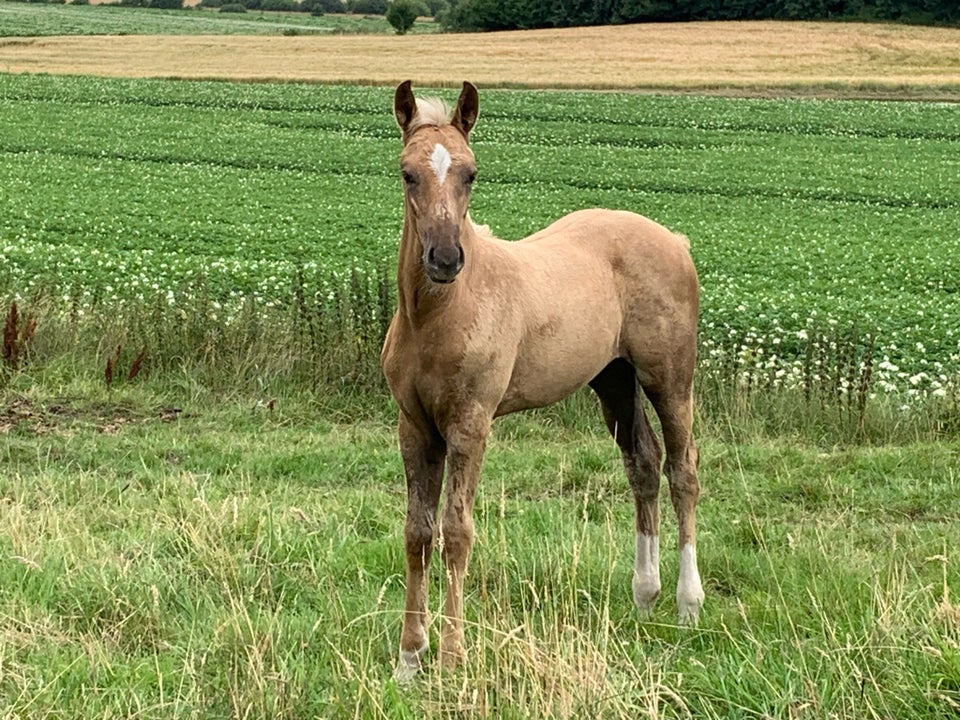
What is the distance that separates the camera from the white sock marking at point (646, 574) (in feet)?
19.5

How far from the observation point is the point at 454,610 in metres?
5.09

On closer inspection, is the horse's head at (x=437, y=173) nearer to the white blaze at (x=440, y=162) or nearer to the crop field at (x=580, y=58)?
the white blaze at (x=440, y=162)

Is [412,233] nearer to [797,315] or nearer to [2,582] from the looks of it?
[2,582]

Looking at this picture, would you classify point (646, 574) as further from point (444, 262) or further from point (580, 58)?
point (580, 58)

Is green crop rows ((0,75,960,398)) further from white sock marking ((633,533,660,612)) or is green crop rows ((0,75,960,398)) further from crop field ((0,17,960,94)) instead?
crop field ((0,17,960,94))

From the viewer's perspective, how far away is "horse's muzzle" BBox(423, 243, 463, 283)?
4559mm

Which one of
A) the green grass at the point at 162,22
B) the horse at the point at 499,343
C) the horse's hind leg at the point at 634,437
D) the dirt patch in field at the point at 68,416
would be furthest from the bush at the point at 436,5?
the horse at the point at 499,343

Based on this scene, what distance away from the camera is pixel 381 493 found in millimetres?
8031

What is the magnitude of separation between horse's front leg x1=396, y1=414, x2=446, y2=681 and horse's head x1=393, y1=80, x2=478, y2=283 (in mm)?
1043

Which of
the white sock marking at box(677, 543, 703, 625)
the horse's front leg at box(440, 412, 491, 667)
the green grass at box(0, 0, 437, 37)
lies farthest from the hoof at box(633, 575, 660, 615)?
the green grass at box(0, 0, 437, 37)

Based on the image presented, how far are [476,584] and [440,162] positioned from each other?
7.35ft

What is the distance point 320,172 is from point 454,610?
28.2 metres

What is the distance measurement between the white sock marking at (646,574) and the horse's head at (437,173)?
7.05ft

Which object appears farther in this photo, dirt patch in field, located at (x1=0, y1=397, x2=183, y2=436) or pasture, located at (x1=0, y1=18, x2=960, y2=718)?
dirt patch in field, located at (x1=0, y1=397, x2=183, y2=436)
